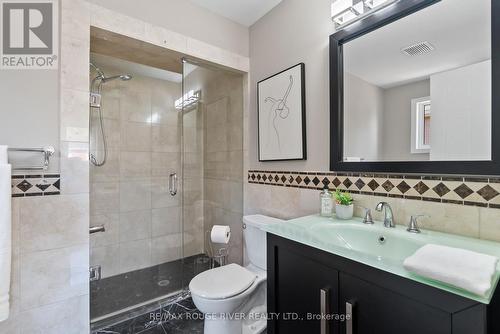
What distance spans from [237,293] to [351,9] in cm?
176

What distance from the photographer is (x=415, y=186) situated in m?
1.12

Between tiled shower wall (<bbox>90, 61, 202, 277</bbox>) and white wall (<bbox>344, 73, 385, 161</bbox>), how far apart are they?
4.56 ft

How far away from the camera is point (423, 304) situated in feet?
2.17

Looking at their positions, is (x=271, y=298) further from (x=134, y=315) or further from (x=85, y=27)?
(x=85, y=27)

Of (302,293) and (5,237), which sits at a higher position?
(5,237)

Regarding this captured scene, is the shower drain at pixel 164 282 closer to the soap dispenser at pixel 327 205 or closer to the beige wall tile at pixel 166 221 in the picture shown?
the beige wall tile at pixel 166 221

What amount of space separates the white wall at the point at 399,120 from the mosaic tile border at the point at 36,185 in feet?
6.05

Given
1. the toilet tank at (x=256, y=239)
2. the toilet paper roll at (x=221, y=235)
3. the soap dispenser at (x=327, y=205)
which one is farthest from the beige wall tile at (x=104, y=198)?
the soap dispenser at (x=327, y=205)

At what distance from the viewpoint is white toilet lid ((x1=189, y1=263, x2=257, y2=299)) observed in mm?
1354

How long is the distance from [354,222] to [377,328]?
56cm

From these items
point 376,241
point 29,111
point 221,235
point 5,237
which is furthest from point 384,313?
point 29,111

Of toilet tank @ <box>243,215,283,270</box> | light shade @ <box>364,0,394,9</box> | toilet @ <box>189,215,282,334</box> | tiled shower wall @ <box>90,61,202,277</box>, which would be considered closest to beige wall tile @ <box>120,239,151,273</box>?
tiled shower wall @ <box>90,61,202,277</box>

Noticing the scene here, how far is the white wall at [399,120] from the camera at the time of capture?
1117mm

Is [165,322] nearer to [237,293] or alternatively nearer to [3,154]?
[237,293]
